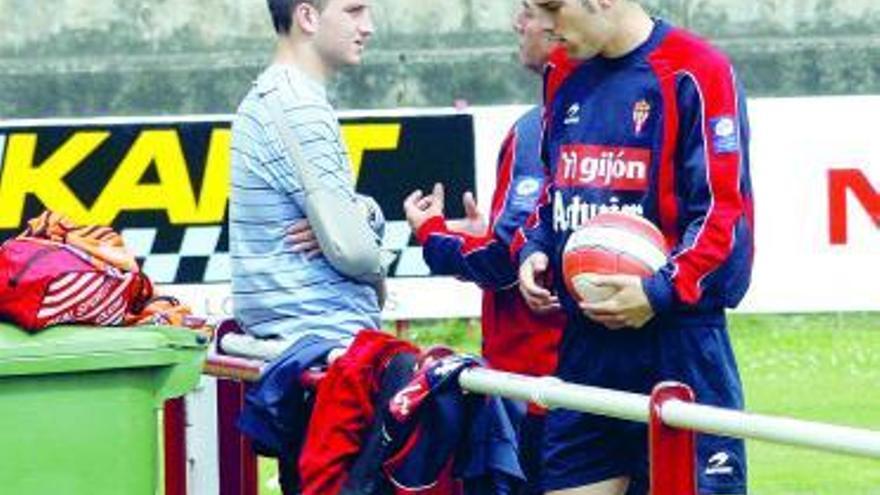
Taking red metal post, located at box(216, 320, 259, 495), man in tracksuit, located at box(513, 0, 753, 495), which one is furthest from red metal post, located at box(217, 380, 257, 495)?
man in tracksuit, located at box(513, 0, 753, 495)

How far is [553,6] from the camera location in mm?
6246

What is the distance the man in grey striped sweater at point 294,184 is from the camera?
7.38 m

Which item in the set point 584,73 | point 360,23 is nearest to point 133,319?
point 360,23

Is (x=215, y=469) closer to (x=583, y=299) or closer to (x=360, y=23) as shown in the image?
(x=360, y=23)

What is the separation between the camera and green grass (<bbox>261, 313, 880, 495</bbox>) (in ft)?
35.7

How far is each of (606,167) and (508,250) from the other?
1.06 m

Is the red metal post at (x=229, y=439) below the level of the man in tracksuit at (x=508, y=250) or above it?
below

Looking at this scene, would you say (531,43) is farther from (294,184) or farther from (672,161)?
(672,161)

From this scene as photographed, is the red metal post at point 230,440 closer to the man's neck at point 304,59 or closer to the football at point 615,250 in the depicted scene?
the man's neck at point 304,59

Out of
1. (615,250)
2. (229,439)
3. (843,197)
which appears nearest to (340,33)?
(229,439)

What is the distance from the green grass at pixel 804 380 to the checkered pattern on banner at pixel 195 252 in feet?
2.19

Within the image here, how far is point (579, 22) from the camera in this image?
625 cm

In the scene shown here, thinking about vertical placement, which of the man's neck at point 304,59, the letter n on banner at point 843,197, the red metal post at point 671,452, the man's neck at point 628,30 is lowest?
the red metal post at point 671,452

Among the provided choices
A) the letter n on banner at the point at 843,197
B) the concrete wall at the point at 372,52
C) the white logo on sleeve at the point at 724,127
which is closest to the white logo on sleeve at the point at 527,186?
the white logo on sleeve at the point at 724,127
